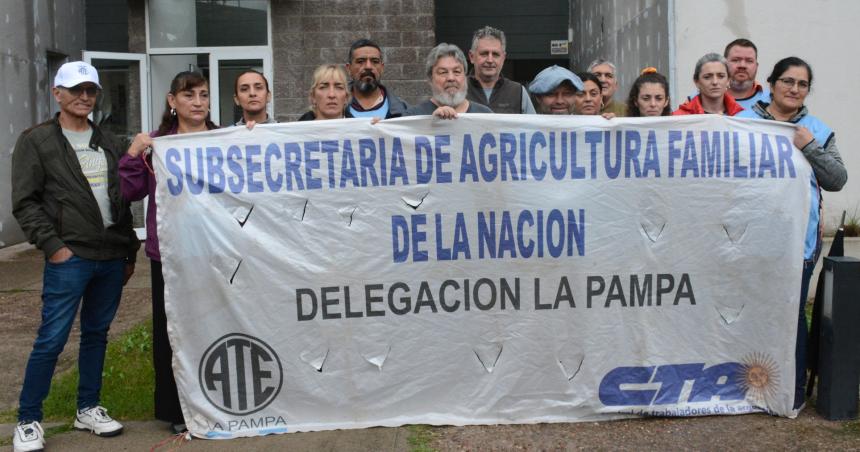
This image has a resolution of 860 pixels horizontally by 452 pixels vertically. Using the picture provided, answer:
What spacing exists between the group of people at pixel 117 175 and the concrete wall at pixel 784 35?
3.20m

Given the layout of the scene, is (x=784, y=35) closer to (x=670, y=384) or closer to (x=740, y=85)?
(x=740, y=85)

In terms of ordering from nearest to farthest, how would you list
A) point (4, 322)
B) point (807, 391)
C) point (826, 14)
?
point (807, 391) → point (4, 322) → point (826, 14)

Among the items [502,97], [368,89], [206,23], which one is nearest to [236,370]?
[368,89]

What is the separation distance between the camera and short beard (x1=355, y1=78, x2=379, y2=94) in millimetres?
5711

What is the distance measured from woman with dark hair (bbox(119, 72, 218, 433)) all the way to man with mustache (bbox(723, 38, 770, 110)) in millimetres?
3434

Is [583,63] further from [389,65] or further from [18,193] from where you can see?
[18,193]

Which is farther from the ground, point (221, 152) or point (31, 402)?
point (221, 152)

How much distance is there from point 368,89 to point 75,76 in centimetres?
178

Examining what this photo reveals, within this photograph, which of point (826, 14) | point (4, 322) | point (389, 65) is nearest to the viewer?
point (4, 322)

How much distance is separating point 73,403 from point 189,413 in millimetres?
1079

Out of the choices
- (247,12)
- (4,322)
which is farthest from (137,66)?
(4,322)

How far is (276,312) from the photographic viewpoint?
4.73 metres

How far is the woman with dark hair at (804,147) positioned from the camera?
16.0 ft

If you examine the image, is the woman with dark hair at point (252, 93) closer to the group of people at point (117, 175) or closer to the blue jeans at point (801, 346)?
the group of people at point (117, 175)
